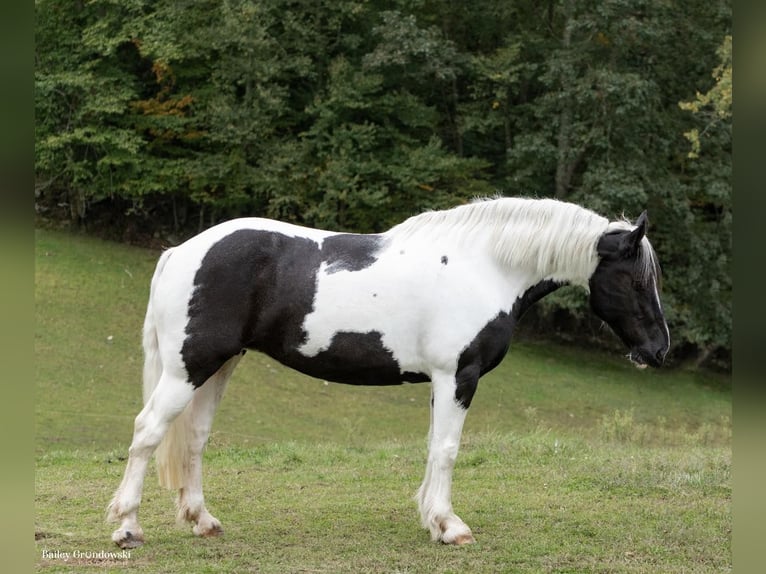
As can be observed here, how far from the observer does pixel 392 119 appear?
24094 millimetres

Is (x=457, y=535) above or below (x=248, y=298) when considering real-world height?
below

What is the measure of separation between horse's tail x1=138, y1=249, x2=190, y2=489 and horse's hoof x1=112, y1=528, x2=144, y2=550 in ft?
1.28

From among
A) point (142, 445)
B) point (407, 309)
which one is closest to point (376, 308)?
point (407, 309)

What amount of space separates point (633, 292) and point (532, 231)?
70cm

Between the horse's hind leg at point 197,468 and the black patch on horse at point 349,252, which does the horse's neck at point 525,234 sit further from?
the horse's hind leg at point 197,468

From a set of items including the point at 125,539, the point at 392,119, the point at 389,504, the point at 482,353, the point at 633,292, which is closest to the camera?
the point at 125,539

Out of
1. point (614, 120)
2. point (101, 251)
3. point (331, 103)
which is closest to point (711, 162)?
point (614, 120)

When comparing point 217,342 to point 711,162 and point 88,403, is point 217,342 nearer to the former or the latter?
point 88,403

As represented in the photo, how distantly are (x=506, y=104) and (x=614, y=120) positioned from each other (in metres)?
3.48

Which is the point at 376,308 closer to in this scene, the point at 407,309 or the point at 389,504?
the point at 407,309

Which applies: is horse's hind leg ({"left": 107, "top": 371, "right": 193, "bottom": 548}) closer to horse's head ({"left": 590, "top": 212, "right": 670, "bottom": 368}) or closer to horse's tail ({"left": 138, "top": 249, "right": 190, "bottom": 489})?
horse's tail ({"left": 138, "top": 249, "right": 190, "bottom": 489})

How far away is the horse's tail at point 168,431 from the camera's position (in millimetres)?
5129

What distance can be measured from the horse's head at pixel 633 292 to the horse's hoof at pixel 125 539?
3.04 m

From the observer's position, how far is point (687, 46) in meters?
22.8
